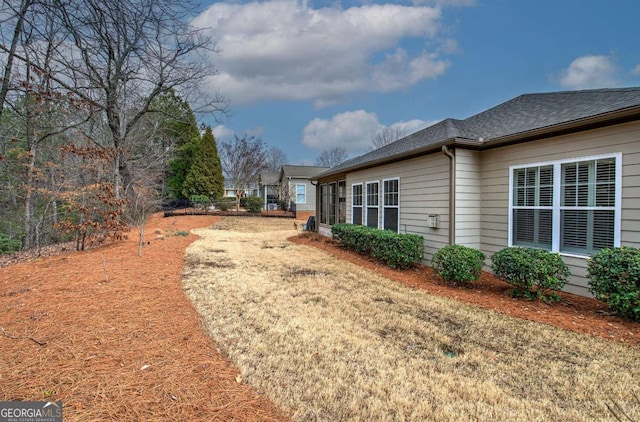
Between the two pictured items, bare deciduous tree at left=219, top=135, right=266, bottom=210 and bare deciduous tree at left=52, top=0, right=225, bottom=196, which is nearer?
bare deciduous tree at left=52, top=0, right=225, bottom=196

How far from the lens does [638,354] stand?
9.87 ft

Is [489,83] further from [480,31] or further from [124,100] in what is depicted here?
[124,100]

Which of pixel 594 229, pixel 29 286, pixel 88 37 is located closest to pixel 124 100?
pixel 88 37

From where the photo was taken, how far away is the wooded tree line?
4.90 meters

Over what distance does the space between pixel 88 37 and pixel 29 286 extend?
4.11 m

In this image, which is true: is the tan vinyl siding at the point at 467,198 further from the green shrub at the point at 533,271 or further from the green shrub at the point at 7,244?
the green shrub at the point at 7,244

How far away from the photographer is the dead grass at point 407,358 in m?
2.22

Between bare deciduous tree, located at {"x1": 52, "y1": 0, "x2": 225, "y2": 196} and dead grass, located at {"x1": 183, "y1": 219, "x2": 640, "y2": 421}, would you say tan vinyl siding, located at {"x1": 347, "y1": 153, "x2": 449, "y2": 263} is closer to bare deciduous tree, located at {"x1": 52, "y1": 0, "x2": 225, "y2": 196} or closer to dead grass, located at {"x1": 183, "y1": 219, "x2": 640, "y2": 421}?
dead grass, located at {"x1": 183, "y1": 219, "x2": 640, "y2": 421}

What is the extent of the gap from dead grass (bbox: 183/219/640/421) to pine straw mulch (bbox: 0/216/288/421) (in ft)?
0.85

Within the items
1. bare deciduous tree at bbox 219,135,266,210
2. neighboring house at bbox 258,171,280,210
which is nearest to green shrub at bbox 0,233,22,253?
bare deciduous tree at bbox 219,135,266,210

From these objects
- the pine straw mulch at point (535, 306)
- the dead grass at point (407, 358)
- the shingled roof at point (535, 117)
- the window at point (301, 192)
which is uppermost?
the shingled roof at point (535, 117)

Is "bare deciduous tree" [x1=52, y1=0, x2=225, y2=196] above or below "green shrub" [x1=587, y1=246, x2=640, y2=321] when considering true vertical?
above

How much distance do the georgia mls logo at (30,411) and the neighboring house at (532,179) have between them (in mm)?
6314

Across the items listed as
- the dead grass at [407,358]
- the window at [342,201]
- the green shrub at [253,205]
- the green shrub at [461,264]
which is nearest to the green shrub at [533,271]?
the green shrub at [461,264]
